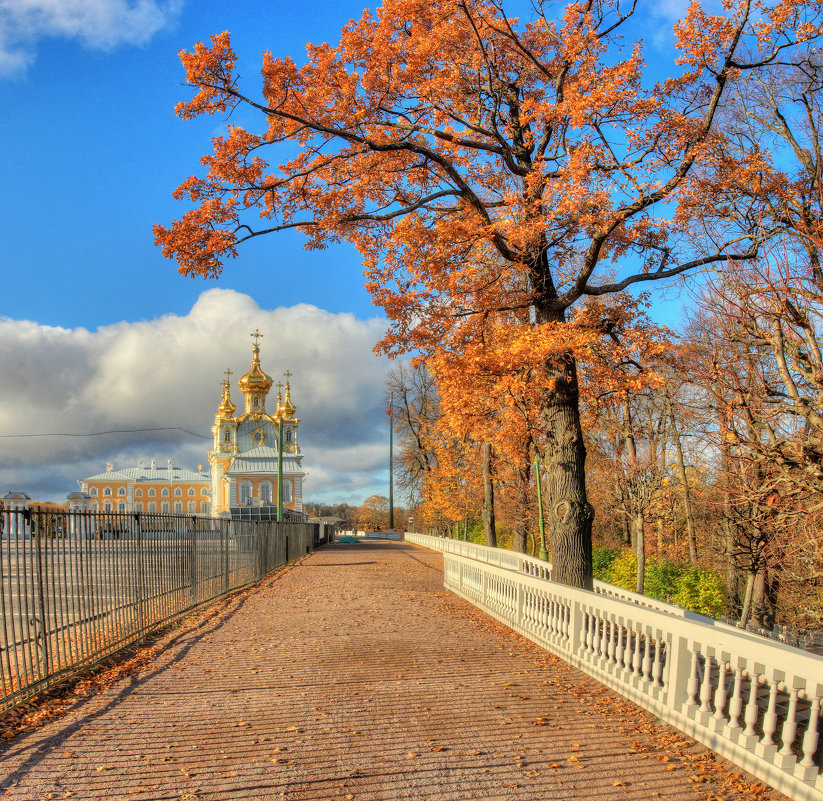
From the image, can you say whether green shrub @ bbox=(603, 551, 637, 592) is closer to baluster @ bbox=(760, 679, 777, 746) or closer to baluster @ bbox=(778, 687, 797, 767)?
baluster @ bbox=(760, 679, 777, 746)

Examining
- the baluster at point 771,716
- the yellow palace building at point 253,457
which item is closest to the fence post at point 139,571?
the baluster at point 771,716

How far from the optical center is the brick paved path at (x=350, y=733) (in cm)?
466

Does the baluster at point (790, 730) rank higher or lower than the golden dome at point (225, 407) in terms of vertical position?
lower

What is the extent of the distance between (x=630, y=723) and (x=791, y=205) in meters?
8.64

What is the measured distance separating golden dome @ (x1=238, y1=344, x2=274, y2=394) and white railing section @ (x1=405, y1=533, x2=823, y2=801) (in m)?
79.2

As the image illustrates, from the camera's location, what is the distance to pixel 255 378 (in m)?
87.6

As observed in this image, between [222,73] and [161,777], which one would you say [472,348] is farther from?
[161,777]

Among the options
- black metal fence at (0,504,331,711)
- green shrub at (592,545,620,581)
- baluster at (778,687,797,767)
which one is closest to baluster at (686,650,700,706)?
baluster at (778,687,797,767)

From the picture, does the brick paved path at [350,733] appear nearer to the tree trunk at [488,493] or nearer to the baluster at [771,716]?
the baluster at [771,716]

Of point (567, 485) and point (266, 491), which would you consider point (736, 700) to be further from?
point (266, 491)

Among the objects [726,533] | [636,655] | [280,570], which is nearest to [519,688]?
[636,655]

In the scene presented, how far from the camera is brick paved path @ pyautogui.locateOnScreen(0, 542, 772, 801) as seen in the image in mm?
4664

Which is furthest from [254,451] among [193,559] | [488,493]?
[193,559]

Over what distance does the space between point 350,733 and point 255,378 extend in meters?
84.0
